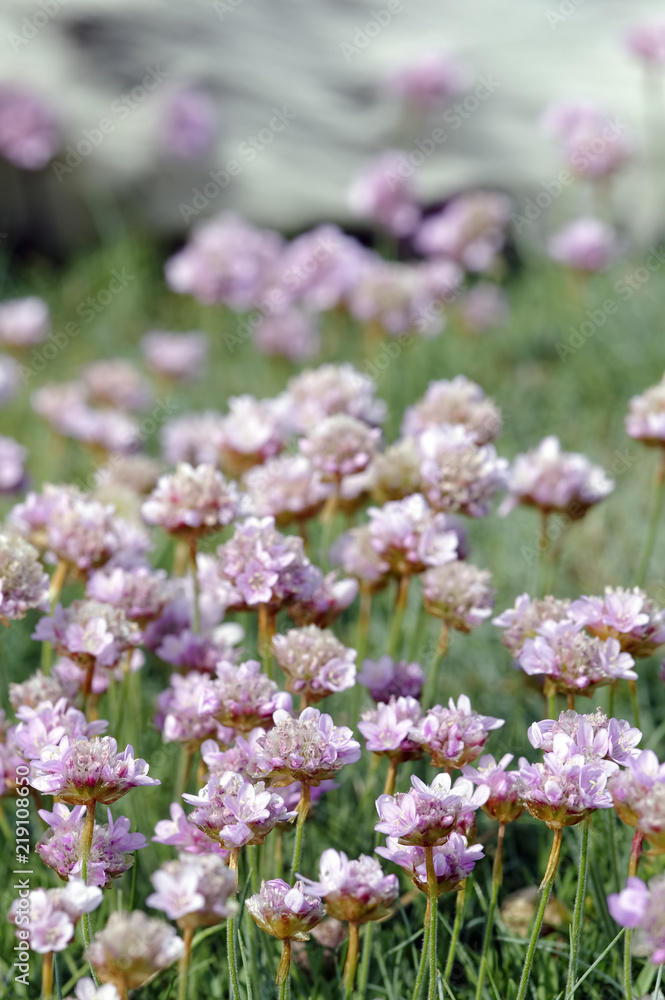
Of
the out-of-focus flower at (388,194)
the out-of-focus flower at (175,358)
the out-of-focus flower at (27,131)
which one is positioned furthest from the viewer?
the out-of-focus flower at (27,131)

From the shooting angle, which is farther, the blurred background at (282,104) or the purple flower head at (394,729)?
the blurred background at (282,104)

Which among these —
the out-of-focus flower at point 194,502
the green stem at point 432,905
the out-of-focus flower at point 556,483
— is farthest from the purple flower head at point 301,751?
the out-of-focus flower at point 556,483

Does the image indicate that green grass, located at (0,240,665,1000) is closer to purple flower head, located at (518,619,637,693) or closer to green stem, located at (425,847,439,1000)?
green stem, located at (425,847,439,1000)

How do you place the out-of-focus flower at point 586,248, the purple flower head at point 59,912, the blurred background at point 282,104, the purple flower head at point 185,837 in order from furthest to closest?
the blurred background at point 282,104 → the out-of-focus flower at point 586,248 → the purple flower head at point 185,837 → the purple flower head at point 59,912

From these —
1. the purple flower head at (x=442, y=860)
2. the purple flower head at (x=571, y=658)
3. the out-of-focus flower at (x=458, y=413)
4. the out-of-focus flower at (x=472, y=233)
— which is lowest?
the purple flower head at (x=442, y=860)

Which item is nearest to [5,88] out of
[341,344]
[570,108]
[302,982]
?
[341,344]

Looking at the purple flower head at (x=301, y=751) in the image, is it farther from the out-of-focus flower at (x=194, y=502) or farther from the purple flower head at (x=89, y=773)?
the out-of-focus flower at (x=194, y=502)

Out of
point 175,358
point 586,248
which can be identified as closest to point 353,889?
point 175,358
